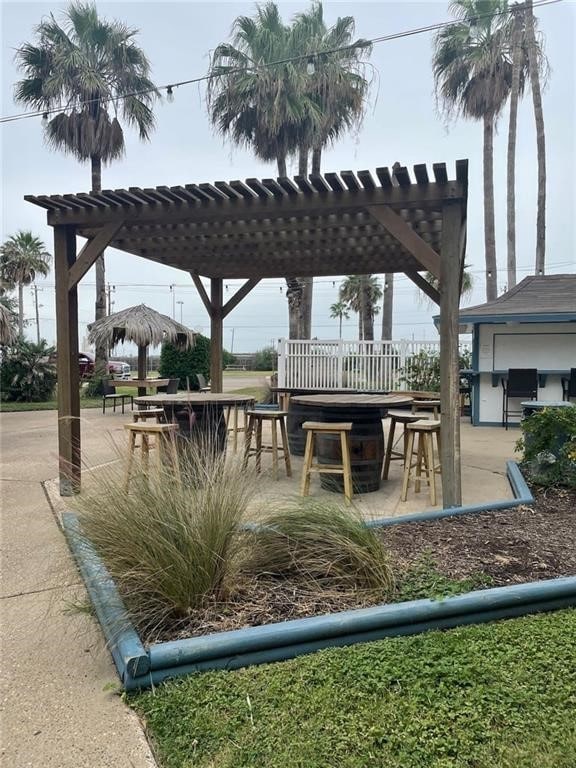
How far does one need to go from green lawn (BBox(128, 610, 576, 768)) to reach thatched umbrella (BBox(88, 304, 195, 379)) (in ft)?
36.2

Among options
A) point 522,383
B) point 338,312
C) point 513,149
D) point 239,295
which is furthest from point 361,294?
point 239,295

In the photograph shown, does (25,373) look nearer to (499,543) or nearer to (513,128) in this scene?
(499,543)

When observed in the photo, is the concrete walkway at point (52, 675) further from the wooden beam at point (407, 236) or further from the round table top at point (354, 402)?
the wooden beam at point (407, 236)

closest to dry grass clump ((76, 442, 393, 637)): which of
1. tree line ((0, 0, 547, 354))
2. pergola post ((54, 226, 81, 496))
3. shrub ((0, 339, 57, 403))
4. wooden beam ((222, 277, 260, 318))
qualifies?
pergola post ((54, 226, 81, 496))

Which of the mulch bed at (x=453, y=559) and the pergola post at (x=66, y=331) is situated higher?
the pergola post at (x=66, y=331)

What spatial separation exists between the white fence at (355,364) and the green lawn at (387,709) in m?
10.7

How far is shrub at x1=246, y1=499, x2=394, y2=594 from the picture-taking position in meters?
2.70

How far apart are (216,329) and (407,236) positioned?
201 inches

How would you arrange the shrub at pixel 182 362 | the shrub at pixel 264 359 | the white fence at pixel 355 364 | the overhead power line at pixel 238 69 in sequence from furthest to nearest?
1. the shrub at pixel 264 359
2. the shrub at pixel 182 362
3. the white fence at pixel 355 364
4. the overhead power line at pixel 238 69

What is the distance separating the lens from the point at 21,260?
111 ft

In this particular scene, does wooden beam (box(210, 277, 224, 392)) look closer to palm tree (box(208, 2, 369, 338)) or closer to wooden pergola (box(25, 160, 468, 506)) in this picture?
wooden pergola (box(25, 160, 468, 506))

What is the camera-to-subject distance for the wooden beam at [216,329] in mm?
9031

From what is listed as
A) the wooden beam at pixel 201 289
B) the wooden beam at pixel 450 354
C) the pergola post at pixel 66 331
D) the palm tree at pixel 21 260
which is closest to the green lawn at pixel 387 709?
the wooden beam at pixel 450 354

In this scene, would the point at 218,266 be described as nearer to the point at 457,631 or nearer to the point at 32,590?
the point at 32,590
